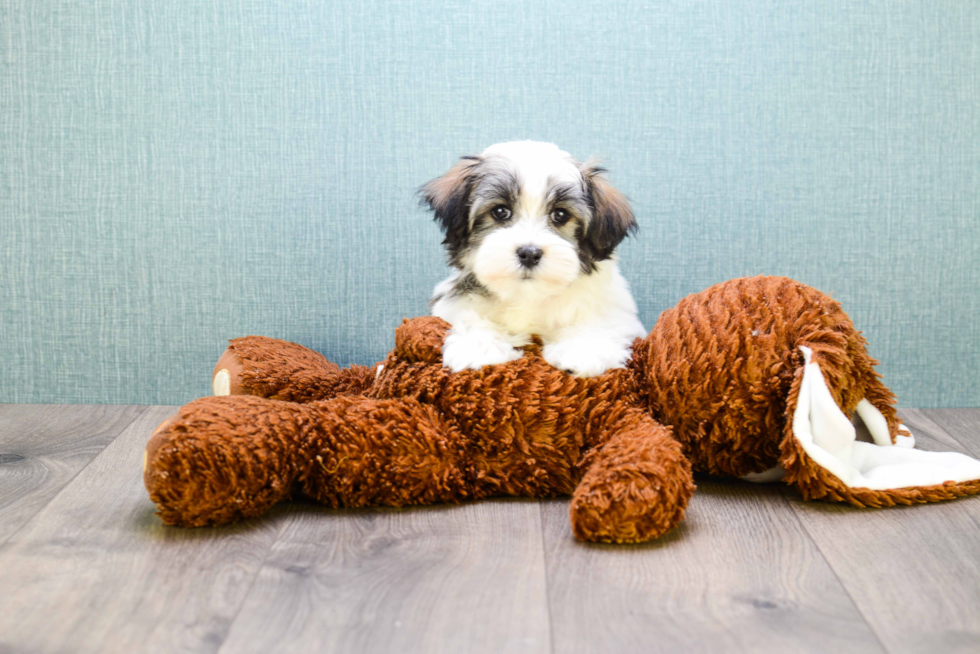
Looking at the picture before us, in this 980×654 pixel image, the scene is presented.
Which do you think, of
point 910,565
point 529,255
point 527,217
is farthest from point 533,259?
point 910,565

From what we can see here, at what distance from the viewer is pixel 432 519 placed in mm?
1517

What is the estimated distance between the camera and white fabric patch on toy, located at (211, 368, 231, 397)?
78.7 inches

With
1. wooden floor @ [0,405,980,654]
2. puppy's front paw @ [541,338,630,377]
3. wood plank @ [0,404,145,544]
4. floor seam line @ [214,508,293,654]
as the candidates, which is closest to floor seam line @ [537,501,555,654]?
wooden floor @ [0,405,980,654]

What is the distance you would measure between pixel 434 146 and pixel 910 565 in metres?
1.55

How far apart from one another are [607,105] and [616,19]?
23 centimetres

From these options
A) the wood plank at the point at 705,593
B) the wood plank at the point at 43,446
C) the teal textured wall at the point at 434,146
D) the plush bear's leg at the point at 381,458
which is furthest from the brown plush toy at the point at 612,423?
the teal textured wall at the point at 434,146

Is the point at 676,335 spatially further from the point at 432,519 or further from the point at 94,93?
the point at 94,93

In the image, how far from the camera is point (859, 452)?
167 centimetres

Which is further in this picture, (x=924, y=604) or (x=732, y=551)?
(x=732, y=551)

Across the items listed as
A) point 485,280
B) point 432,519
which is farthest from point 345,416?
point 485,280

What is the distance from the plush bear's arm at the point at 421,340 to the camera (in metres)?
1.66

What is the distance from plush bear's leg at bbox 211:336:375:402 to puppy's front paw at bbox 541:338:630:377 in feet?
1.60

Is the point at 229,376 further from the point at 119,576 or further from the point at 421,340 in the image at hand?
the point at 119,576

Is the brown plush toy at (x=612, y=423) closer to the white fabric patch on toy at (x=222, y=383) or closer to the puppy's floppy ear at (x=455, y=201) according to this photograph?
the puppy's floppy ear at (x=455, y=201)
